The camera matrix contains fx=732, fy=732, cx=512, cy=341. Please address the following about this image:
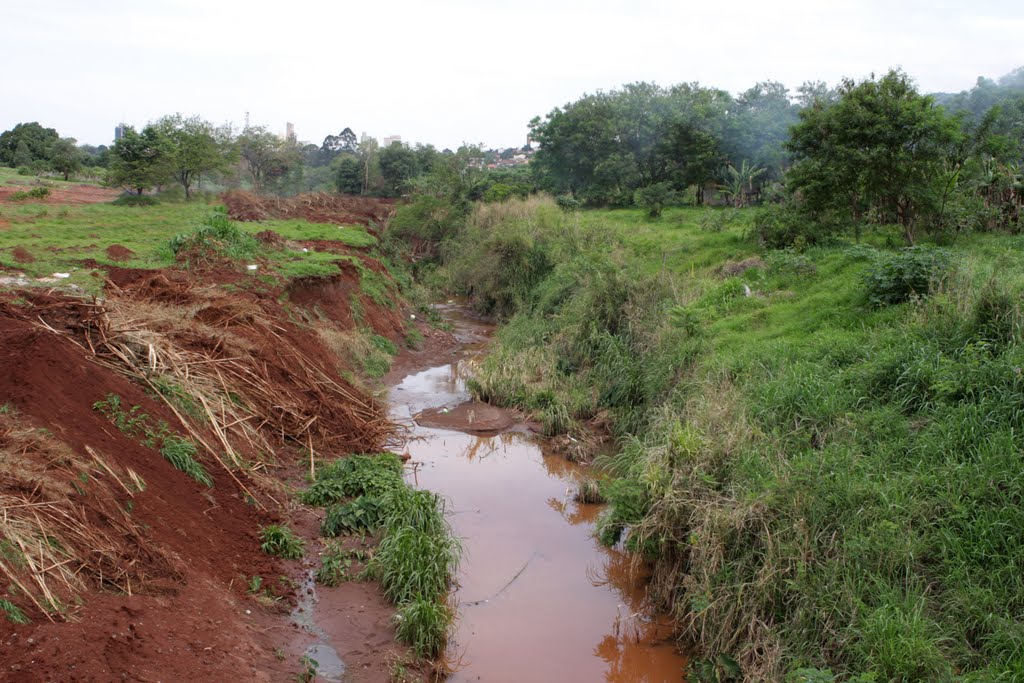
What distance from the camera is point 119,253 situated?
14922 millimetres

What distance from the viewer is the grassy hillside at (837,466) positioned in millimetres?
5488

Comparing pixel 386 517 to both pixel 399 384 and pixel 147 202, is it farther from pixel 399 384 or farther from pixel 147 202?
pixel 147 202

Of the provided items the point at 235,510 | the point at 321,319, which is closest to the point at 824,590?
the point at 235,510

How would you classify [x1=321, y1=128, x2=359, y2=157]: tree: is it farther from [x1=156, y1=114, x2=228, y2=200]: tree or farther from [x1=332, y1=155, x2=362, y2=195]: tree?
[x1=156, y1=114, x2=228, y2=200]: tree

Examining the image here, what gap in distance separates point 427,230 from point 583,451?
19.8 metres

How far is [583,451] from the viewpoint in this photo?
12.1 m

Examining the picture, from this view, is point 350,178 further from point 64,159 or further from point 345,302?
point 345,302

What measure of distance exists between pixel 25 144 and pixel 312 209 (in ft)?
88.0

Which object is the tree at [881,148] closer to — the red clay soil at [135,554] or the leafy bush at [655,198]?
the red clay soil at [135,554]

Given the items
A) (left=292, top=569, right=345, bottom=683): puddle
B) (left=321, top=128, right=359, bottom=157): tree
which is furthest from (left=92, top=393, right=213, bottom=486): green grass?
(left=321, top=128, right=359, bottom=157): tree

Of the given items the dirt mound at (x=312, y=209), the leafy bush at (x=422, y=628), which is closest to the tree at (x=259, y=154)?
the dirt mound at (x=312, y=209)

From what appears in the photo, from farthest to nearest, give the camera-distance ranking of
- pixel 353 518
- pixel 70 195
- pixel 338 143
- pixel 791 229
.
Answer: pixel 338 143
pixel 70 195
pixel 791 229
pixel 353 518

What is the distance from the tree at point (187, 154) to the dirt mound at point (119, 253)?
17217 millimetres

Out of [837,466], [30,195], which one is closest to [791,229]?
[837,466]
